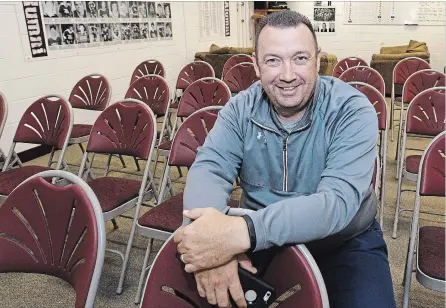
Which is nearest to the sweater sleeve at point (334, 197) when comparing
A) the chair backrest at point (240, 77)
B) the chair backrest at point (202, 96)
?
the chair backrest at point (202, 96)

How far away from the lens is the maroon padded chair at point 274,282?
2.83 ft

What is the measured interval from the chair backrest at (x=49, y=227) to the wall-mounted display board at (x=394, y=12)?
28.8 feet

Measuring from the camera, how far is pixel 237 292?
0.94 meters

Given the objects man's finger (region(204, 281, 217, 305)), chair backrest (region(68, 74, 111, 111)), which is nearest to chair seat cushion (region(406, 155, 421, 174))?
man's finger (region(204, 281, 217, 305))

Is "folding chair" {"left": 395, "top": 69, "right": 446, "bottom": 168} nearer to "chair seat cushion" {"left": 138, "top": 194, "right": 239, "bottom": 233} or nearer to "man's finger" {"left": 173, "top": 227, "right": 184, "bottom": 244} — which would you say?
"chair seat cushion" {"left": 138, "top": 194, "right": 239, "bottom": 233}

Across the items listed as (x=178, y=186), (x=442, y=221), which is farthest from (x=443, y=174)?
(x=178, y=186)

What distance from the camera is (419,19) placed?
835cm

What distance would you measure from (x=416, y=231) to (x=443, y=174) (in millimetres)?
252

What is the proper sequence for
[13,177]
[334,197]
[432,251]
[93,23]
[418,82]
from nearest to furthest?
[334,197]
[432,251]
[13,177]
[418,82]
[93,23]

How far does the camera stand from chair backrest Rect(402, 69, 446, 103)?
3799 mm

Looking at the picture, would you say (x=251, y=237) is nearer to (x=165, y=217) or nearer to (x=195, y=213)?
(x=195, y=213)

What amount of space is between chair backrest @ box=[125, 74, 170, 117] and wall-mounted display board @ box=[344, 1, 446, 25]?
6.50m

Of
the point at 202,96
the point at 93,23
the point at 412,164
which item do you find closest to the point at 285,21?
the point at 412,164

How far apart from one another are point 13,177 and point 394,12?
27.2 feet
